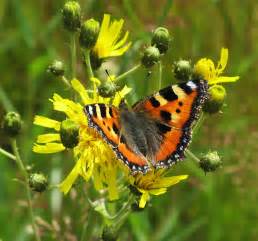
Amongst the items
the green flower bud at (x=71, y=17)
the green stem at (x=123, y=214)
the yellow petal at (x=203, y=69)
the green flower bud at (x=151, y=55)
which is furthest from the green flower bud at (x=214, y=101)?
the green flower bud at (x=71, y=17)

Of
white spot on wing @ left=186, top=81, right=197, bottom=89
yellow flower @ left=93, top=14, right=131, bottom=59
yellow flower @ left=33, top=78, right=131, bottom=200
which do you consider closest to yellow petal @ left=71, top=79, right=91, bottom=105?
yellow flower @ left=33, top=78, right=131, bottom=200

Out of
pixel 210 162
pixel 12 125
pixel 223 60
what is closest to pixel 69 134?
pixel 12 125

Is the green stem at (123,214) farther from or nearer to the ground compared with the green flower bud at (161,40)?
nearer to the ground

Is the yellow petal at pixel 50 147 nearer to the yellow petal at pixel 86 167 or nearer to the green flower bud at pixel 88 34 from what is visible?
the yellow petal at pixel 86 167

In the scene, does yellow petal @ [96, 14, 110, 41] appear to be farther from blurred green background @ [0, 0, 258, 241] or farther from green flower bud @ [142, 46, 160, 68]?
blurred green background @ [0, 0, 258, 241]

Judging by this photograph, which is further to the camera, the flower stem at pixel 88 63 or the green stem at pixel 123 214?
the flower stem at pixel 88 63
